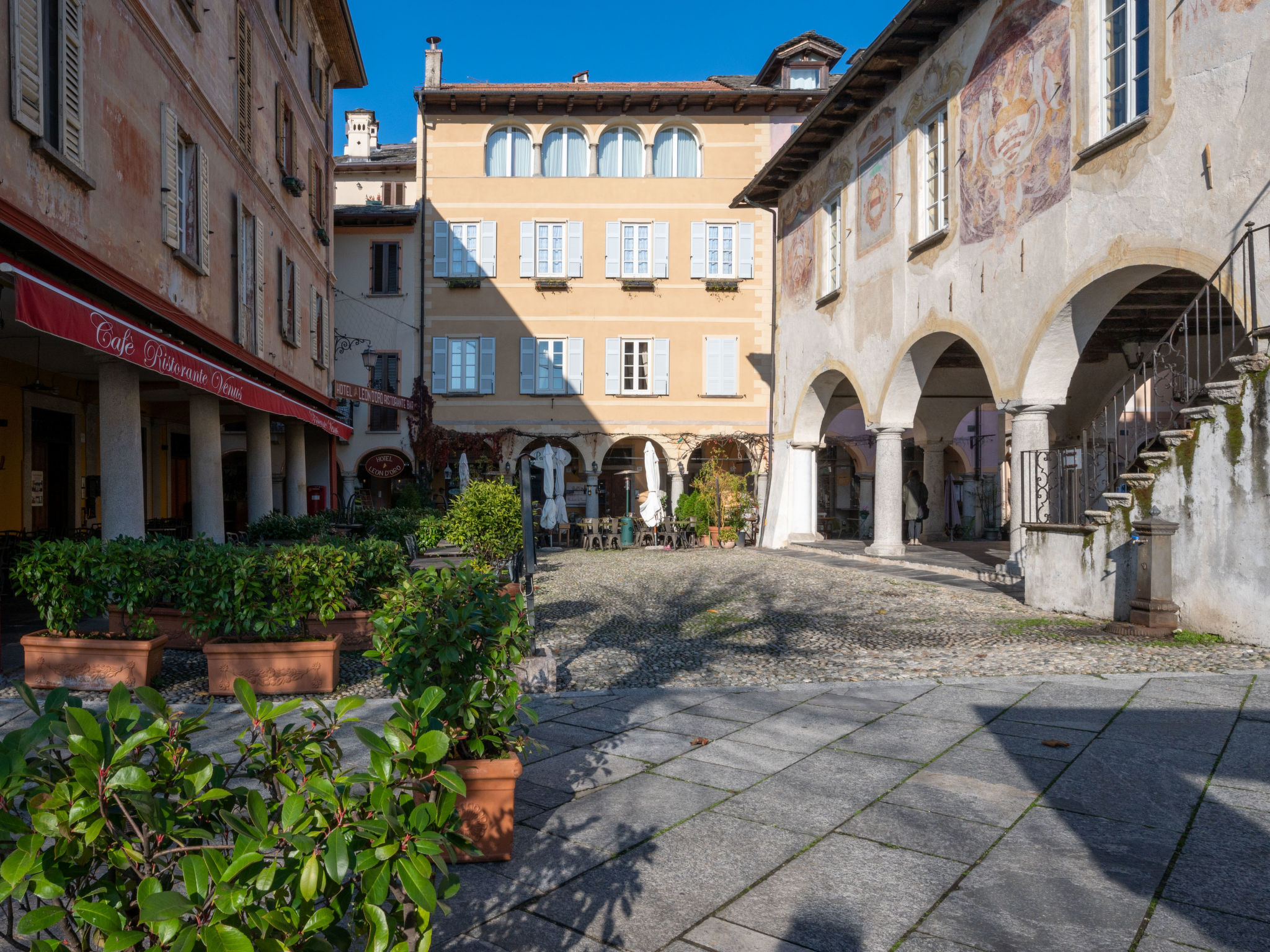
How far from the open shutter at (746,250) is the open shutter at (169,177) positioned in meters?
16.6

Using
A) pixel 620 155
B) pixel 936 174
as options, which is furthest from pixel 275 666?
pixel 620 155

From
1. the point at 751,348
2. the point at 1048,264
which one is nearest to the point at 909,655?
the point at 1048,264

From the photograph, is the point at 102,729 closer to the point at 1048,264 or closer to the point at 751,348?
the point at 1048,264

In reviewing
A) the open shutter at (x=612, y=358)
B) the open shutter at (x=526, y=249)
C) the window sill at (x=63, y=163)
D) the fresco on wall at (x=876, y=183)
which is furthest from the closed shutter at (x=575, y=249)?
the window sill at (x=63, y=163)

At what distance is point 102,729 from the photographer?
1.53 metres

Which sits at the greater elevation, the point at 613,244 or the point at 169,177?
the point at 613,244

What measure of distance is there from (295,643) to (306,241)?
541 inches

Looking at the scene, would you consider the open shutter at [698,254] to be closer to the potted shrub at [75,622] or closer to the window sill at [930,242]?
the window sill at [930,242]

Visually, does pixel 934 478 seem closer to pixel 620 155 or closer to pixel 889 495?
pixel 889 495

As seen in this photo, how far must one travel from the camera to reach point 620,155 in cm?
2438

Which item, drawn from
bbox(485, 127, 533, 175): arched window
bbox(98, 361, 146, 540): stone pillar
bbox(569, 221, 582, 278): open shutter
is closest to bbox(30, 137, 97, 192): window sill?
bbox(98, 361, 146, 540): stone pillar

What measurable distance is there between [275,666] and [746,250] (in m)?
20.7

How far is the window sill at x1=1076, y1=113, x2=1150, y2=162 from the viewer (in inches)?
338

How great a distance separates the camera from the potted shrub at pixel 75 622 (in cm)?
551
